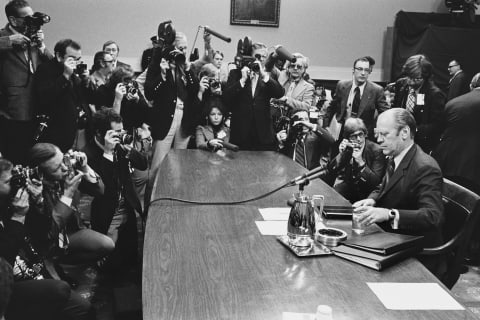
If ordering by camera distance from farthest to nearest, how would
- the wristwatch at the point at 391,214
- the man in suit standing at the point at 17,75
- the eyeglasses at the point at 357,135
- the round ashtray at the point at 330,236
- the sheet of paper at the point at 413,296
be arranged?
1. the eyeglasses at the point at 357,135
2. the man in suit standing at the point at 17,75
3. the wristwatch at the point at 391,214
4. the round ashtray at the point at 330,236
5. the sheet of paper at the point at 413,296

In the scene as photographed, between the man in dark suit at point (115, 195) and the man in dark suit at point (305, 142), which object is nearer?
the man in dark suit at point (115, 195)

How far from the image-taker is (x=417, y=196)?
89.9 inches

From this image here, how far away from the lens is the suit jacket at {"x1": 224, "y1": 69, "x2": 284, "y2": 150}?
409cm

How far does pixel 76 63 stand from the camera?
333cm

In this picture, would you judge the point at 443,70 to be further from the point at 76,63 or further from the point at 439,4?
the point at 76,63

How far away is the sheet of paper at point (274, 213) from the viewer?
222cm

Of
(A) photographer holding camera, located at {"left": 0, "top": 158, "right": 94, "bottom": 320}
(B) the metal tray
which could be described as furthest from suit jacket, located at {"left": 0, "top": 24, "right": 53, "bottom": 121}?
(B) the metal tray

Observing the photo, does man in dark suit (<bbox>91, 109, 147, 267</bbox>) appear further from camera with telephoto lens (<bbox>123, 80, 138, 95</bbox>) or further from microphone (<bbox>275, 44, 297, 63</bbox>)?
microphone (<bbox>275, 44, 297, 63</bbox>)

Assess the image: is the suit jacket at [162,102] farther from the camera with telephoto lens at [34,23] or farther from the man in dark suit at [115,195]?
the camera with telephoto lens at [34,23]

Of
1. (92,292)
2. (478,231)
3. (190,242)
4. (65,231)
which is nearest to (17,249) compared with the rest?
(65,231)

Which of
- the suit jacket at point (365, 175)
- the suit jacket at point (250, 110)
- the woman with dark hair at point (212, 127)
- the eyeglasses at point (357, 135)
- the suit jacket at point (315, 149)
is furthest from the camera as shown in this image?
the suit jacket at point (315, 149)

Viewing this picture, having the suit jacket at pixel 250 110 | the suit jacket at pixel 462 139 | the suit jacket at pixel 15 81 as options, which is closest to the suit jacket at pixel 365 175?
the suit jacket at pixel 462 139

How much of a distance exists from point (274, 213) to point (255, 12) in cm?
557

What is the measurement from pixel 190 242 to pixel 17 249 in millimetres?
733
